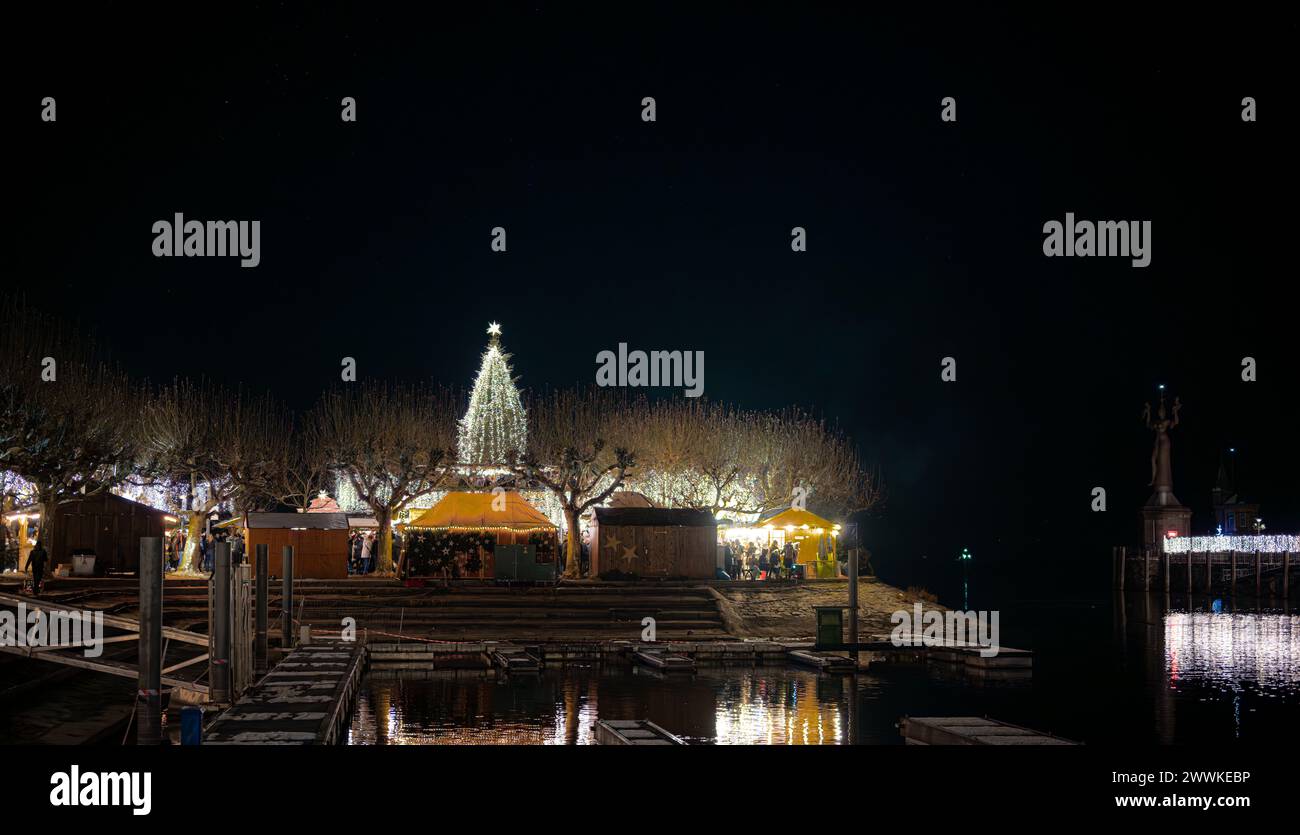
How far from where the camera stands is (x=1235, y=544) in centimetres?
6506

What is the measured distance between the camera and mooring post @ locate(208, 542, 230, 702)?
19453mm

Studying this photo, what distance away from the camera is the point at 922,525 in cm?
16762

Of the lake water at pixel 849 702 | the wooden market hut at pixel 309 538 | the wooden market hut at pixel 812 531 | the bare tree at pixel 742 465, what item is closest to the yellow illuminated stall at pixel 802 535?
the wooden market hut at pixel 812 531

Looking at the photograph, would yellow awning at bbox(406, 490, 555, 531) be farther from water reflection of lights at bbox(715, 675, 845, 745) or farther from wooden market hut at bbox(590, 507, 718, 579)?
water reflection of lights at bbox(715, 675, 845, 745)

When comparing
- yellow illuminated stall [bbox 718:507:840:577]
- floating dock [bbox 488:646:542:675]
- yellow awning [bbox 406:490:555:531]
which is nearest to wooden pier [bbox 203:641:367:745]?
floating dock [bbox 488:646:542:675]

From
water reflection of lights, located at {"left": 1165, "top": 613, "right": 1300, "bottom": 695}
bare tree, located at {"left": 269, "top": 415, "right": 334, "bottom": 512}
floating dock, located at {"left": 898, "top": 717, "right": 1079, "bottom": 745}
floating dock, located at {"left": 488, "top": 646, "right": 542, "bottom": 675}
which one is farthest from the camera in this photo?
bare tree, located at {"left": 269, "top": 415, "right": 334, "bottom": 512}

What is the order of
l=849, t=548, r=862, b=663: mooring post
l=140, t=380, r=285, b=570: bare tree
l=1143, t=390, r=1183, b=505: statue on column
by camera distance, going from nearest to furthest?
l=849, t=548, r=862, b=663: mooring post → l=140, t=380, r=285, b=570: bare tree → l=1143, t=390, r=1183, b=505: statue on column

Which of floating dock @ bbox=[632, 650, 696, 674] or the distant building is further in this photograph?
the distant building

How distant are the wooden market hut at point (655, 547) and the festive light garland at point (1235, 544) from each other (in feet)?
114

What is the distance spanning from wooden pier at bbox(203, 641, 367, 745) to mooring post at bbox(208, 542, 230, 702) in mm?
524
